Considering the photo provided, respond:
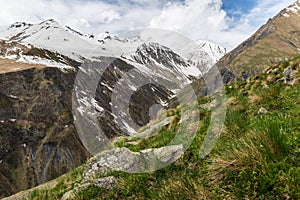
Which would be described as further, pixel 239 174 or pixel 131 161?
pixel 131 161

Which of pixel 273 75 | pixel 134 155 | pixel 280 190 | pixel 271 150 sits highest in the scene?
pixel 273 75

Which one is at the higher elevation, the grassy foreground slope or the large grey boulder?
the large grey boulder

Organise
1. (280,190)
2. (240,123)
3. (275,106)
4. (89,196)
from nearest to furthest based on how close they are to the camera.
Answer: (280,190) < (89,196) < (240,123) < (275,106)

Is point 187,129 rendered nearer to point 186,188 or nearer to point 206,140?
point 206,140

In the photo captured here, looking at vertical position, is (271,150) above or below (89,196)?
below

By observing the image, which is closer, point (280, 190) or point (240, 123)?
point (280, 190)

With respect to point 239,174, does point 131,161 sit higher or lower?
higher

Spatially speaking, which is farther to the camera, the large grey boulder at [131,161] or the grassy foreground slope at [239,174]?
the large grey boulder at [131,161]

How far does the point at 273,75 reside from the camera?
18.4 m

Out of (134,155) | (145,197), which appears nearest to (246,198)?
(145,197)

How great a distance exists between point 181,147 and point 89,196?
3298 millimetres

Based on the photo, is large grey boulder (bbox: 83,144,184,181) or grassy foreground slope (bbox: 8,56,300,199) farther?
large grey boulder (bbox: 83,144,184,181)

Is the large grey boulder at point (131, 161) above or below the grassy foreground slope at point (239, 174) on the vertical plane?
above

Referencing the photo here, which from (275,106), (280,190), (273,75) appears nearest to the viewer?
(280,190)
